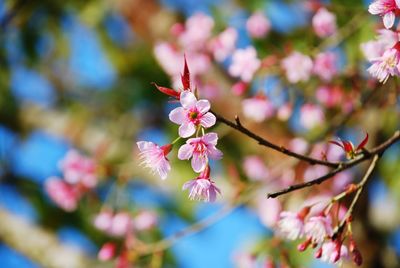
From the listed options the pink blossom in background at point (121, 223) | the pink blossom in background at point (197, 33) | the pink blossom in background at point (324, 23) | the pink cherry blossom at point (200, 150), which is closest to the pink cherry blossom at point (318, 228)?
the pink cherry blossom at point (200, 150)

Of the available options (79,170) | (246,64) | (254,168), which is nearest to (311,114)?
(246,64)

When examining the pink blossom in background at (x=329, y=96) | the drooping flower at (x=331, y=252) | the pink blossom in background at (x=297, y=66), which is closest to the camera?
the drooping flower at (x=331, y=252)

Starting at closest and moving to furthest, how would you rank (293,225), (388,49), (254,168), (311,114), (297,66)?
(388,49) < (293,225) < (297,66) < (311,114) < (254,168)

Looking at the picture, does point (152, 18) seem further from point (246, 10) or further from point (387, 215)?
point (387, 215)

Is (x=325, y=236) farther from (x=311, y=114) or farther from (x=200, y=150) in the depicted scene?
(x=311, y=114)

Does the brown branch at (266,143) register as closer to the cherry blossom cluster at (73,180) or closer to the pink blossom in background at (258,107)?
the pink blossom in background at (258,107)

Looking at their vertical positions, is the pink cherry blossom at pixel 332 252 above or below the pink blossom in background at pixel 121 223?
below

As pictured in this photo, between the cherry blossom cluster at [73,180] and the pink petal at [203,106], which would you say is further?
the cherry blossom cluster at [73,180]

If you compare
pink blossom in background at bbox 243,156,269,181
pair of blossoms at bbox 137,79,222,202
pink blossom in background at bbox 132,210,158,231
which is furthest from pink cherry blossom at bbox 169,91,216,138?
→ pink blossom in background at bbox 243,156,269,181

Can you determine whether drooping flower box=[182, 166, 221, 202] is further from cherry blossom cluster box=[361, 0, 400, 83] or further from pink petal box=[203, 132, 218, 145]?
cherry blossom cluster box=[361, 0, 400, 83]
